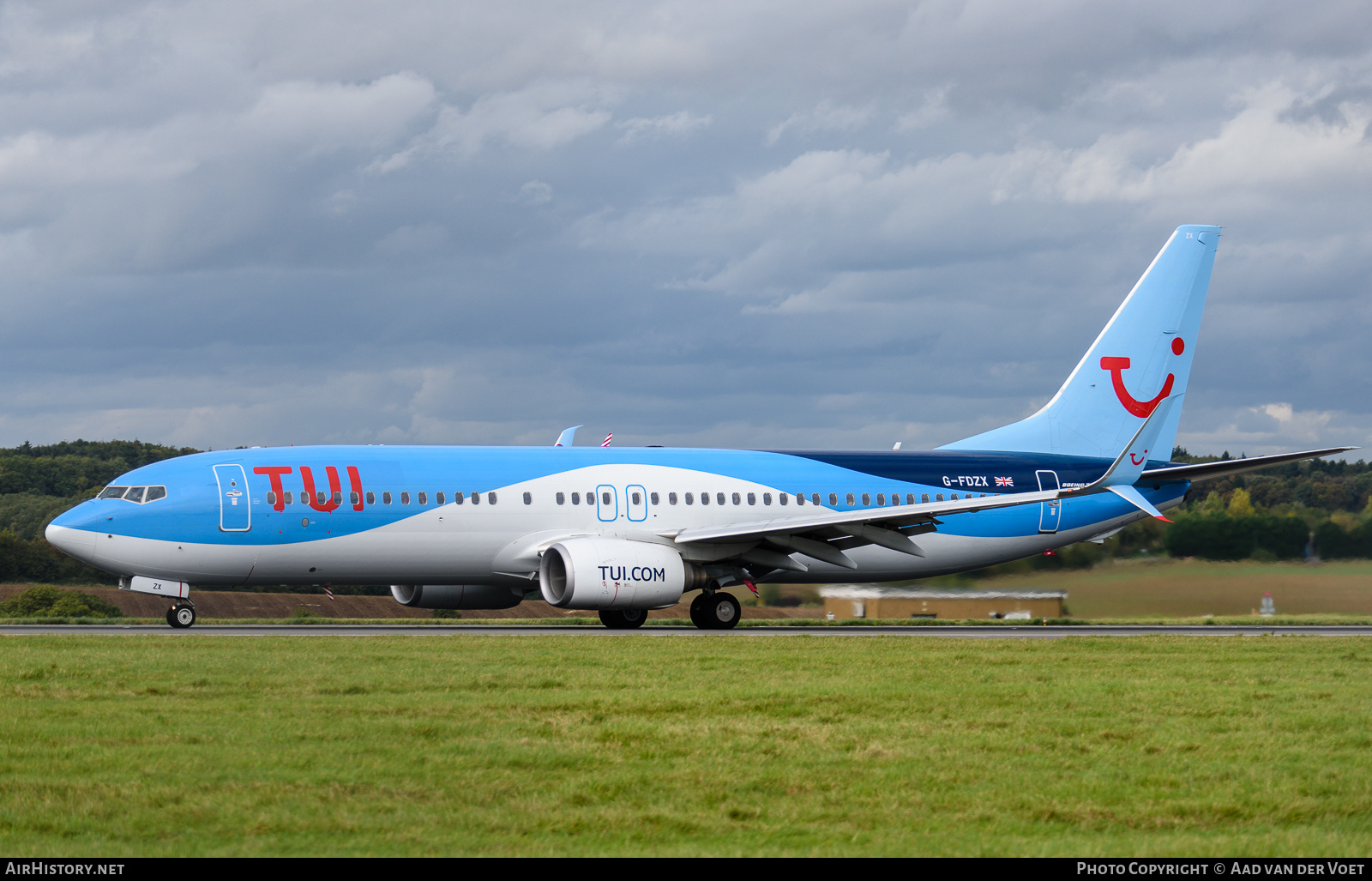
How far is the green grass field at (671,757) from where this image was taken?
28.8 feet

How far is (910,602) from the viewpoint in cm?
3538

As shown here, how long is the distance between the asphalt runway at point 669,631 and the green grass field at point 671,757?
23.5 ft

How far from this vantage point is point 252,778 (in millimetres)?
10227

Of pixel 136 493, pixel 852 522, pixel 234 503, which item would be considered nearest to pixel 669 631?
pixel 852 522

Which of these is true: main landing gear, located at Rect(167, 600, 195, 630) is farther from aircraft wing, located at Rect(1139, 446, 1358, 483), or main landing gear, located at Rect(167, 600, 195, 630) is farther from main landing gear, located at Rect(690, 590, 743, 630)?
aircraft wing, located at Rect(1139, 446, 1358, 483)

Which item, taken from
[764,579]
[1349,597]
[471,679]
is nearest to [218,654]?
[471,679]

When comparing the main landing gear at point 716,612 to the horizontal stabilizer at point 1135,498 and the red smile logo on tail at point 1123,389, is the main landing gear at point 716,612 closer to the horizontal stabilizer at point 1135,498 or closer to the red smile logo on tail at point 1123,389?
the horizontal stabilizer at point 1135,498

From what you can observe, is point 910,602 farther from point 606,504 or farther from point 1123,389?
point 1123,389

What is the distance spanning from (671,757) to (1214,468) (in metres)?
27.1

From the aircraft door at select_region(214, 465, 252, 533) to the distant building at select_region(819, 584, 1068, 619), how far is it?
13.7 m

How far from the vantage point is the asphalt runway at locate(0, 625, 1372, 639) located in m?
27.0

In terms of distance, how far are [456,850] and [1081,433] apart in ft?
108

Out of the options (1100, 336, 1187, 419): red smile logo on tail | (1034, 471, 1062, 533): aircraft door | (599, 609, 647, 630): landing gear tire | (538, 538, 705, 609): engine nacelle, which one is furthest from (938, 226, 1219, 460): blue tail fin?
(538, 538, 705, 609): engine nacelle
